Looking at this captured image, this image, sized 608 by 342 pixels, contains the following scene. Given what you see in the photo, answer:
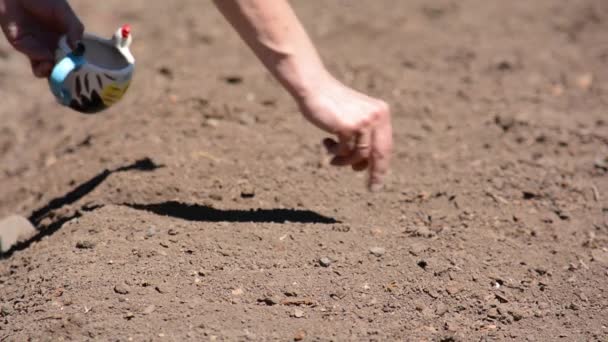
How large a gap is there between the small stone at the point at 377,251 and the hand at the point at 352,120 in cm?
48

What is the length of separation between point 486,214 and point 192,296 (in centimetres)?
124

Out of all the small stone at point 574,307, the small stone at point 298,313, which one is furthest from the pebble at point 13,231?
the small stone at point 574,307

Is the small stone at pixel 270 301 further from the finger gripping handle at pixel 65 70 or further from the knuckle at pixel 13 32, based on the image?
the knuckle at pixel 13 32

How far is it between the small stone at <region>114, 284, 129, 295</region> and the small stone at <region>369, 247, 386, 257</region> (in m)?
0.84

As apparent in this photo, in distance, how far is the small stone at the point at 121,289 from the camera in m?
2.94

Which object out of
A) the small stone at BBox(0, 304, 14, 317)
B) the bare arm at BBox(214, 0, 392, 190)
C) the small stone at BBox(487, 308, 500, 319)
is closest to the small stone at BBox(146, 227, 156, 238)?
the small stone at BBox(0, 304, 14, 317)

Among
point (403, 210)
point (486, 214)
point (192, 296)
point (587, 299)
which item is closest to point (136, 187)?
point (192, 296)

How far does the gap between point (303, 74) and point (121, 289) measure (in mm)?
926

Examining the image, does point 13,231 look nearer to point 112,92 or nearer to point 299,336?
point 112,92

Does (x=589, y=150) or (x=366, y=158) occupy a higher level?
(x=366, y=158)

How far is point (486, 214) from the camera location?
3.53 m

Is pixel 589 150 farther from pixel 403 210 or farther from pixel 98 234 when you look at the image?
pixel 98 234

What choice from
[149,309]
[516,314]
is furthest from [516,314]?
[149,309]

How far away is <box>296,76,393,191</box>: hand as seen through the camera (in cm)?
264
